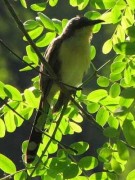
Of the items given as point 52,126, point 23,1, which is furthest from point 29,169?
point 23,1

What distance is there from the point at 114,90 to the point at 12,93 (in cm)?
49

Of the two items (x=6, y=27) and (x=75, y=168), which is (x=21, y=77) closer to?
(x=6, y=27)

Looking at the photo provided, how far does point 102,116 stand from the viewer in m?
3.09

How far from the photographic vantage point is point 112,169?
2877mm

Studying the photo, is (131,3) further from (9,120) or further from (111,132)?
(9,120)

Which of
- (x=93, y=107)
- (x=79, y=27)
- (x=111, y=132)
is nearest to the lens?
(x=111, y=132)

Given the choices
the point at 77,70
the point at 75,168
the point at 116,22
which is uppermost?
Answer: the point at 116,22

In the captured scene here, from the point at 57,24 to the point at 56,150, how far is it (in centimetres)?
67

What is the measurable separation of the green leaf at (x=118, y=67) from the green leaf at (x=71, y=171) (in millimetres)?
464

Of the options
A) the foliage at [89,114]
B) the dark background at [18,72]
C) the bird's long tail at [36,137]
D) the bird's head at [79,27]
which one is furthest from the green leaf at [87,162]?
the dark background at [18,72]

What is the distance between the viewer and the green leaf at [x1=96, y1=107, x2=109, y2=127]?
10.1 ft

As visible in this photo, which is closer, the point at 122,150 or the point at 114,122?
the point at 122,150

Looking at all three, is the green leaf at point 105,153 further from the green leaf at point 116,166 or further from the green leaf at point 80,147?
the green leaf at point 80,147

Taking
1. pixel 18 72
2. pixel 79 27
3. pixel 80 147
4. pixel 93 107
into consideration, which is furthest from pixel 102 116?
pixel 18 72
